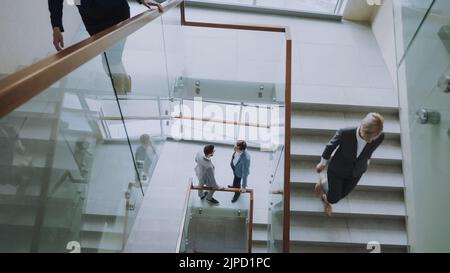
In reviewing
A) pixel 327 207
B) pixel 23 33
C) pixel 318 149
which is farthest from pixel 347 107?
pixel 23 33

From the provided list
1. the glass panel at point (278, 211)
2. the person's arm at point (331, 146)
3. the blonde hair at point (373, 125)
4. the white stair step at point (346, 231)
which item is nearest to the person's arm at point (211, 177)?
the glass panel at point (278, 211)

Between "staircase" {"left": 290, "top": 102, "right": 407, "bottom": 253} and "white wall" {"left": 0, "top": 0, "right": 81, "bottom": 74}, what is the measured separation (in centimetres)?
356

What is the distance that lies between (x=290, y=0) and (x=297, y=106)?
3296 millimetres

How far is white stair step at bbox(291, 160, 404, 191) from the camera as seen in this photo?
4.46 metres

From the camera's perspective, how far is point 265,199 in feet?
21.5

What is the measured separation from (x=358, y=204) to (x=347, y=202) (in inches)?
5.3

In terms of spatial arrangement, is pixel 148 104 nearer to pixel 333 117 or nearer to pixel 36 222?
pixel 36 222

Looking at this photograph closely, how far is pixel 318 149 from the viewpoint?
15.3 feet

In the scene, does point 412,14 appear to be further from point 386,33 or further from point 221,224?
point 221,224

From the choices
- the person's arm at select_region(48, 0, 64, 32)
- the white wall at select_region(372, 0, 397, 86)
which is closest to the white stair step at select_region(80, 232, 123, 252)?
the person's arm at select_region(48, 0, 64, 32)

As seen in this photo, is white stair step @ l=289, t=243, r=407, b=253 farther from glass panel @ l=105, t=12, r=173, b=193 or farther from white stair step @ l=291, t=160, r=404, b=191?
glass panel @ l=105, t=12, r=173, b=193

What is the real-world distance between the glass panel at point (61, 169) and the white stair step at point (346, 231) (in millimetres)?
2349

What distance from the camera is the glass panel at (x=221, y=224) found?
5621 millimetres
